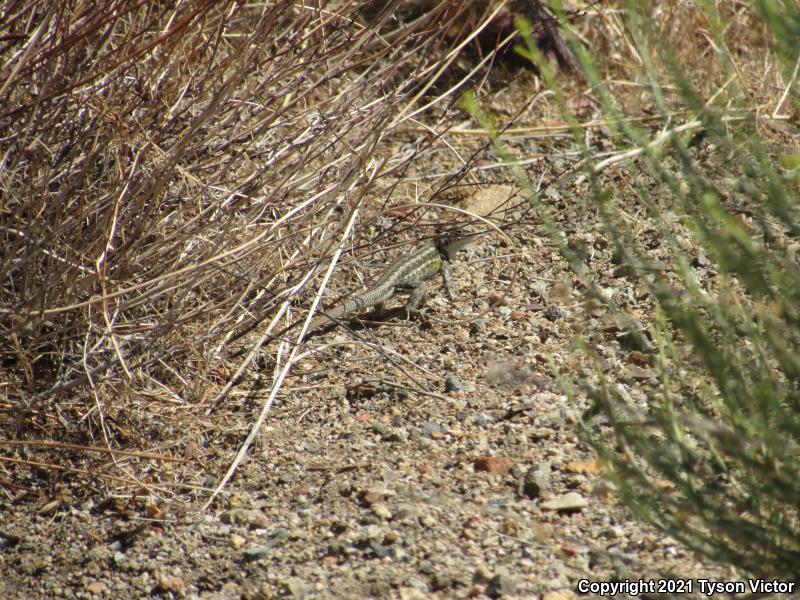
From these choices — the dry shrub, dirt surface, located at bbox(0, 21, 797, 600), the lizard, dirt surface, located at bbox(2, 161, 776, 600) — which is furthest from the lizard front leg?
the dry shrub

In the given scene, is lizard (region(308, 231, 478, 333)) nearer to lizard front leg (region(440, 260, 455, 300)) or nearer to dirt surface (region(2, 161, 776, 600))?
lizard front leg (region(440, 260, 455, 300))

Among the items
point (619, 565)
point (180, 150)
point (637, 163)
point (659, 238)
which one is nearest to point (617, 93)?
point (637, 163)

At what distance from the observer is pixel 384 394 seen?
12.7 feet

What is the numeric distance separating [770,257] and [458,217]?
3.10m

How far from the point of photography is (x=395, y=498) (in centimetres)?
320

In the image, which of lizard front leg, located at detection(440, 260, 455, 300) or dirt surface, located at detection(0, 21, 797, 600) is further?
lizard front leg, located at detection(440, 260, 455, 300)

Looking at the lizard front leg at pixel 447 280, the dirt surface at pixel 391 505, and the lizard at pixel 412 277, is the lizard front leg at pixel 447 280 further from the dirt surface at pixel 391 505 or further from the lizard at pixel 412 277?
the dirt surface at pixel 391 505

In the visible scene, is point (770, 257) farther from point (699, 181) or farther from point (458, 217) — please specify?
point (458, 217)

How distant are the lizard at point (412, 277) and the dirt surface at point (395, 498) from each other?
16 centimetres

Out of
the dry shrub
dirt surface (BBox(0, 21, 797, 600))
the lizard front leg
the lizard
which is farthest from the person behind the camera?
the lizard front leg

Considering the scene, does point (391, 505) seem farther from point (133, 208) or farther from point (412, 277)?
point (412, 277)

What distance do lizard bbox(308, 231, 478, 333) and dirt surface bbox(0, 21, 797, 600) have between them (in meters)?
0.16

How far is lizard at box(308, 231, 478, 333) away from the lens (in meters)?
4.45

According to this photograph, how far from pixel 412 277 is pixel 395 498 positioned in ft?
5.35
